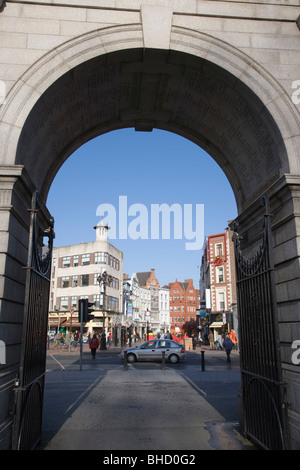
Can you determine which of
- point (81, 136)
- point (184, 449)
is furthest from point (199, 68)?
point (184, 449)

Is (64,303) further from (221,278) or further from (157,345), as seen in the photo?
(157,345)

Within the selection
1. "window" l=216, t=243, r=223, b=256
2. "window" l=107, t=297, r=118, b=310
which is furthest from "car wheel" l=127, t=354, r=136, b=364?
"window" l=107, t=297, r=118, b=310

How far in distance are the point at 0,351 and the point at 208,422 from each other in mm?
4410

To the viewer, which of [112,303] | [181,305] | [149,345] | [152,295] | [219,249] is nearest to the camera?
[149,345]

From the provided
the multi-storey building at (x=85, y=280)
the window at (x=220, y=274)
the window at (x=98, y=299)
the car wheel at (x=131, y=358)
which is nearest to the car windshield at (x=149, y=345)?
the car wheel at (x=131, y=358)

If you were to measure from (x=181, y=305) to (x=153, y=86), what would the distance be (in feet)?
343

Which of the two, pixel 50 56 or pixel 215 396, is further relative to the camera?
pixel 215 396

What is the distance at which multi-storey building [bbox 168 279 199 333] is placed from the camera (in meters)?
107

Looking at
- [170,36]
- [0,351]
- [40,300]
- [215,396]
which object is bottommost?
[215,396]

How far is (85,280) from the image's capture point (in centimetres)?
5288

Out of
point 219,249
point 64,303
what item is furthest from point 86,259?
point 219,249

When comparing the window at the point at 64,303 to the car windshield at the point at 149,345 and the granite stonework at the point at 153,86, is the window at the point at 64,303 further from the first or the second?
the granite stonework at the point at 153,86

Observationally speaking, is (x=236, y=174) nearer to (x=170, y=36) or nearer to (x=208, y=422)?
(x=170, y=36)

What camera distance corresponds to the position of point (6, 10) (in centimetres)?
629
